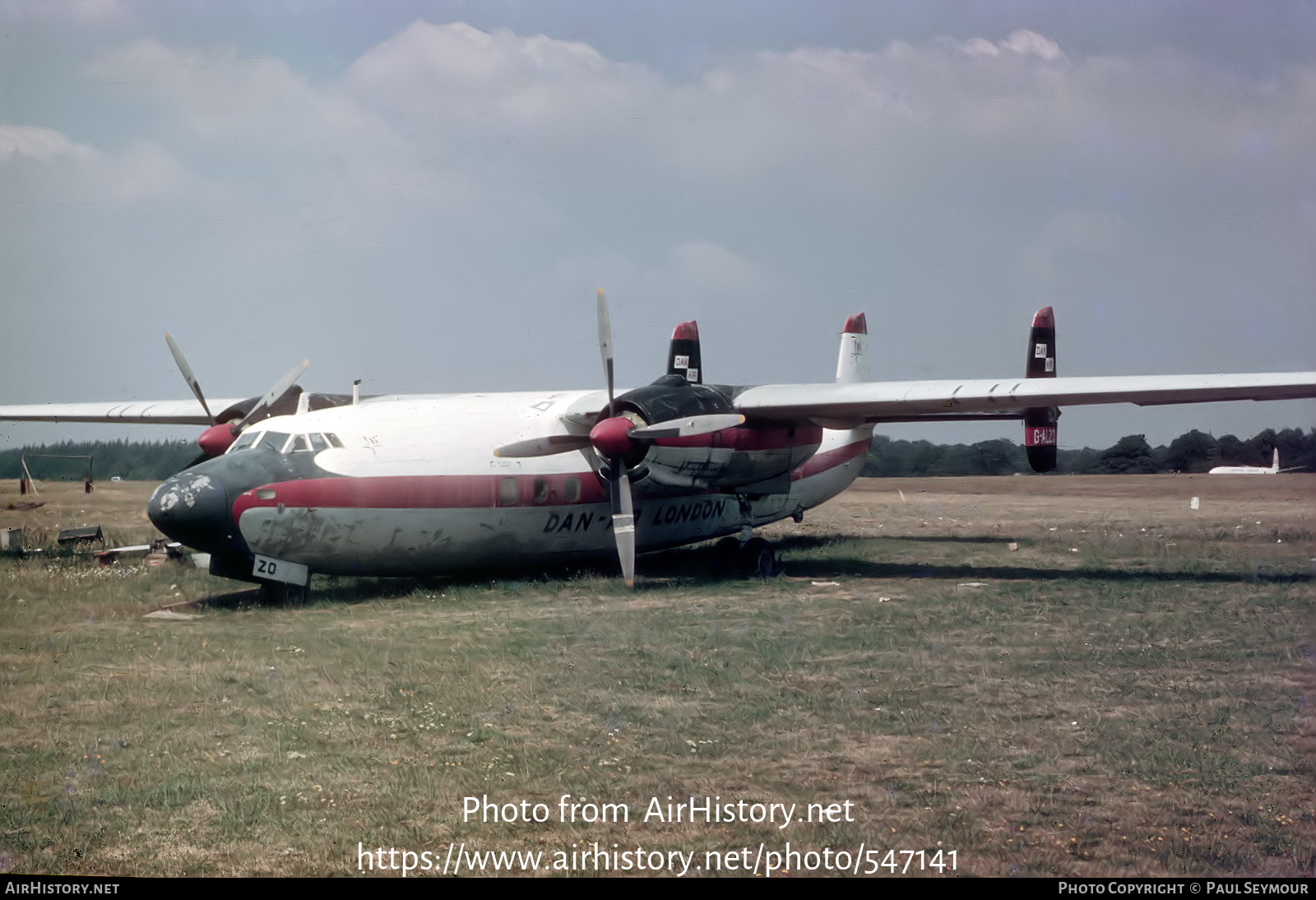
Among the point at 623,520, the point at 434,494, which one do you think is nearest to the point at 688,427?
the point at 623,520

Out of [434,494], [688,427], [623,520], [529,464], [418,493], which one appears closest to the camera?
[418,493]

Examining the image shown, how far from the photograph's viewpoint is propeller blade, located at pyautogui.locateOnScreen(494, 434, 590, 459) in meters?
17.9

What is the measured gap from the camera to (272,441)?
16344 mm

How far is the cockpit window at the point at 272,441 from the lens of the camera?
1620 centimetres

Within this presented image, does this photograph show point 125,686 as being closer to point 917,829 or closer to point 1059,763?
point 917,829

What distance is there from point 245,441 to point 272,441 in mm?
558

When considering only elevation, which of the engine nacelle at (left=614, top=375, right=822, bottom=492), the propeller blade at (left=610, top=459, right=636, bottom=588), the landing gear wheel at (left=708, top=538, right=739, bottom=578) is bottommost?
the landing gear wheel at (left=708, top=538, right=739, bottom=578)

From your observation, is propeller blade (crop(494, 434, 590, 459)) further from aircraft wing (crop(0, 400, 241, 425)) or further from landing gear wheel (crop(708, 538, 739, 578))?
aircraft wing (crop(0, 400, 241, 425))

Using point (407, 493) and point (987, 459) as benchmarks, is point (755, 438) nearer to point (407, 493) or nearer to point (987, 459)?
point (407, 493)

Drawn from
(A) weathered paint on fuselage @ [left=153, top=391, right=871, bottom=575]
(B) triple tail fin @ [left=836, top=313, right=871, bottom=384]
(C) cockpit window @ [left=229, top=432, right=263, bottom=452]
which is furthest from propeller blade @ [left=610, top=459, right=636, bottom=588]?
(B) triple tail fin @ [left=836, top=313, right=871, bottom=384]

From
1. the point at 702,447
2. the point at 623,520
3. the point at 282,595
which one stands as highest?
the point at 702,447

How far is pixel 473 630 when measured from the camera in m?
13.2

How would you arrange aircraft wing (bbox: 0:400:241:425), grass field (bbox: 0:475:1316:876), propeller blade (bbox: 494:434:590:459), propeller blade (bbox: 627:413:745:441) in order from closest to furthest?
1. grass field (bbox: 0:475:1316:876)
2. propeller blade (bbox: 627:413:745:441)
3. propeller blade (bbox: 494:434:590:459)
4. aircraft wing (bbox: 0:400:241:425)

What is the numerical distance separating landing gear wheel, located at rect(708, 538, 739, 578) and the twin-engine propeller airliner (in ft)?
0.12
